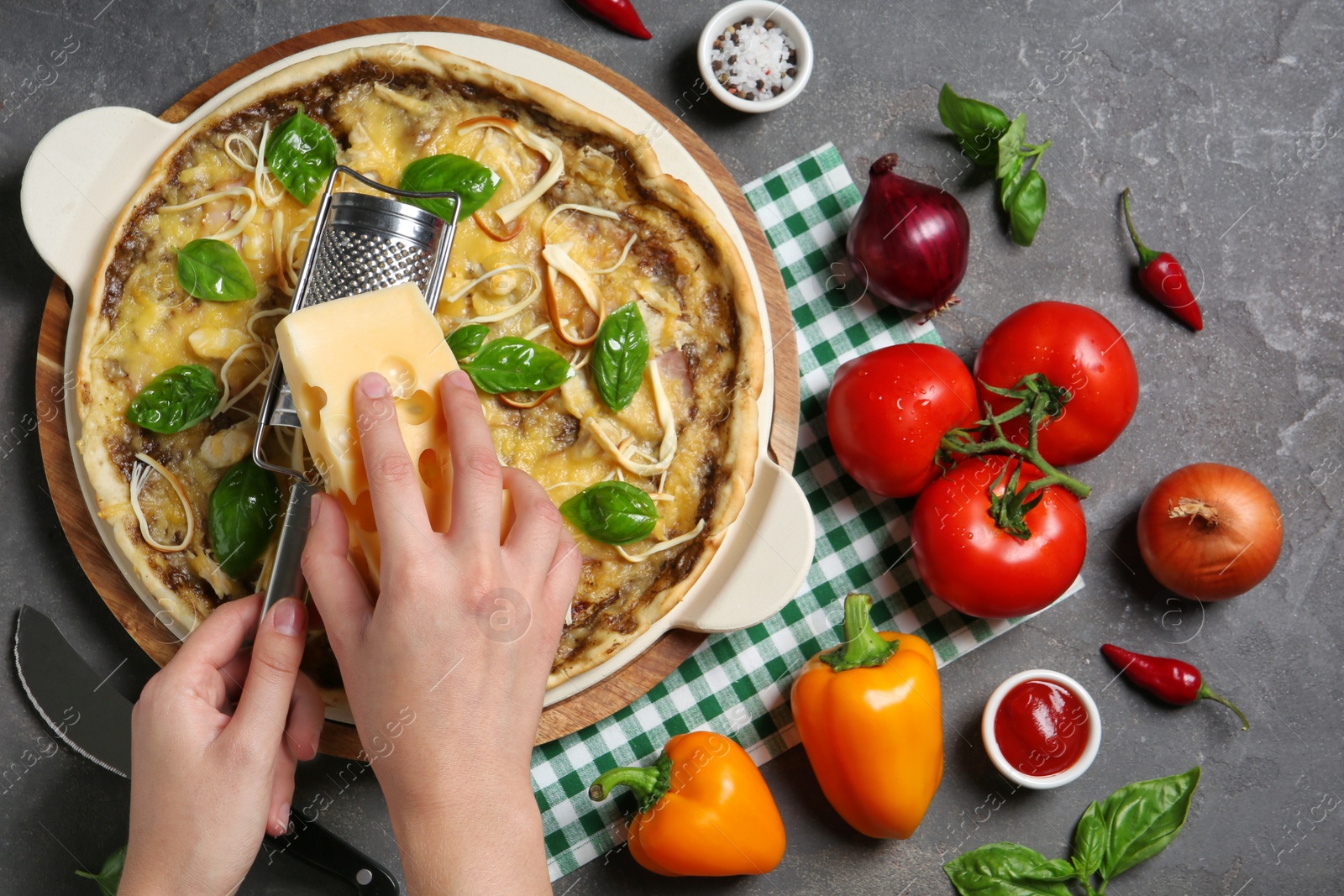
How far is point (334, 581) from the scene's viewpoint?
1855 millimetres

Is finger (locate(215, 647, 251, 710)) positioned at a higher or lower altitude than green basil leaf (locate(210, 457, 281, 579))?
Result: lower

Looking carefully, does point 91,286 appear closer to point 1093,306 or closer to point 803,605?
point 803,605

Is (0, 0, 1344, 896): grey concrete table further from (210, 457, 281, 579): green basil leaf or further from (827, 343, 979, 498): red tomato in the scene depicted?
(210, 457, 281, 579): green basil leaf

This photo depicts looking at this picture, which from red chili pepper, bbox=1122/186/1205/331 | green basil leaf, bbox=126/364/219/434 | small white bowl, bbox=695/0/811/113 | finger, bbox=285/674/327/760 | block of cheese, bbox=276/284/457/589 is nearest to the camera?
block of cheese, bbox=276/284/457/589

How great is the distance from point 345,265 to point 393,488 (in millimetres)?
707

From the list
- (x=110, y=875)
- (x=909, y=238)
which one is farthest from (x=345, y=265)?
(x=110, y=875)

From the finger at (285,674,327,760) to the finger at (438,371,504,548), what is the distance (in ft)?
2.42

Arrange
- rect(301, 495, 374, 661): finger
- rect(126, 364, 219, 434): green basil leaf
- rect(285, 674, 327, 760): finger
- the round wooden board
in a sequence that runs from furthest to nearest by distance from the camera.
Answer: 1. the round wooden board
2. rect(126, 364, 219, 434): green basil leaf
3. rect(285, 674, 327, 760): finger
4. rect(301, 495, 374, 661): finger

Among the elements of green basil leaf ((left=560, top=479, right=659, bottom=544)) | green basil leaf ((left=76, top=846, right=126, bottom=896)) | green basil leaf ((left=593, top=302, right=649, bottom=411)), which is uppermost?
green basil leaf ((left=593, top=302, right=649, bottom=411))

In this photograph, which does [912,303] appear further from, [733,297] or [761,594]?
[761,594]

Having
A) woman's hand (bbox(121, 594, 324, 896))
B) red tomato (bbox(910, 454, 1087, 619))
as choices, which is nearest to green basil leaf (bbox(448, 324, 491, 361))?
woman's hand (bbox(121, 594, 324, 896))

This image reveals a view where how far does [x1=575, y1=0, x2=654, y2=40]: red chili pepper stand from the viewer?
273 cm

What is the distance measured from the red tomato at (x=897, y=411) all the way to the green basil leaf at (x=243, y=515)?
59.6 inches

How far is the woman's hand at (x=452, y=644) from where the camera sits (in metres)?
1.74
